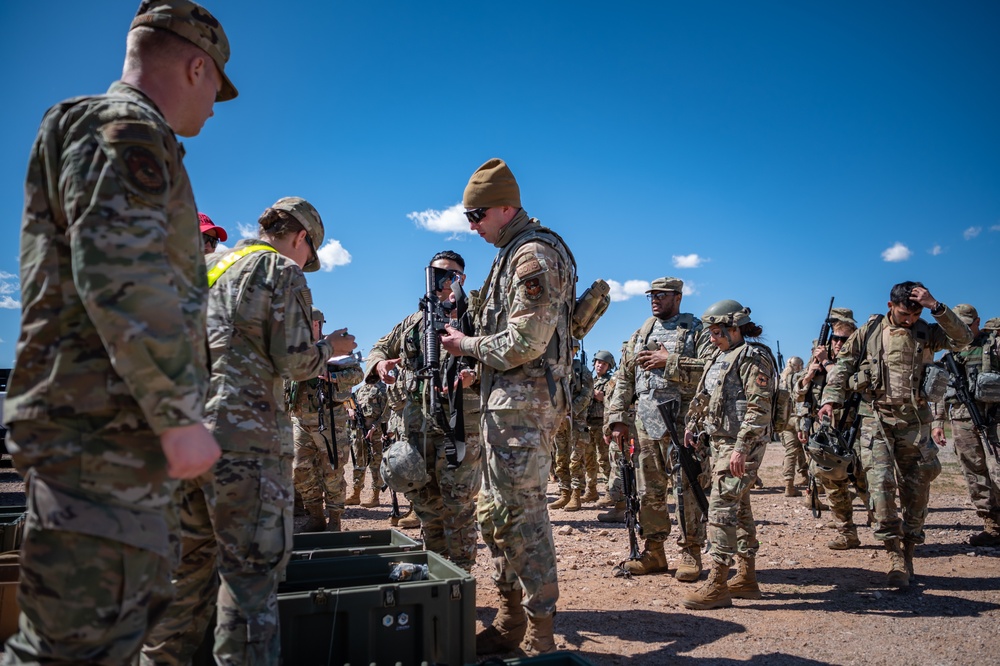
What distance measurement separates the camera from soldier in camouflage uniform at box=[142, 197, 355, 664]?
2729 millimetres

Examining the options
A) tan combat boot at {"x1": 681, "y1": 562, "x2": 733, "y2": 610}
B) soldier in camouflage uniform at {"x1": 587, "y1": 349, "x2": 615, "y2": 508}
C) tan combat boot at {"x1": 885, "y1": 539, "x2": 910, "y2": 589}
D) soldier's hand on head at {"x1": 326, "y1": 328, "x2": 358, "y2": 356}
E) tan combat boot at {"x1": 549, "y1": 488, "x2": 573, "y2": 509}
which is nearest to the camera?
soldier's hand on head at {"x1": 326, "y1": 328, "x2": 358, "y2": 356}

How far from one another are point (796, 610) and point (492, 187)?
173 inches

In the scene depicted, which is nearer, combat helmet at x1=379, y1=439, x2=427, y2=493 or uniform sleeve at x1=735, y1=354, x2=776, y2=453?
combat helmet at x1=379, y1=439, x2=427, y2=493

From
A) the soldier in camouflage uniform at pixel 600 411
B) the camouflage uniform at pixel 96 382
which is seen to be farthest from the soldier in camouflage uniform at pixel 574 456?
the camouflage uniform at pixel 96 382

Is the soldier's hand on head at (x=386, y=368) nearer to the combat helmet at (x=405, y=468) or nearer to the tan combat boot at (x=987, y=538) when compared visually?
the combat helmet at (x=405, y=468)

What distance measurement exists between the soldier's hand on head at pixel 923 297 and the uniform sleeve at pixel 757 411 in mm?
1779

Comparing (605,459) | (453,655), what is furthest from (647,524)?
(605,459)

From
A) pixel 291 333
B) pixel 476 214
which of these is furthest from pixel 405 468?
pixel 291 333

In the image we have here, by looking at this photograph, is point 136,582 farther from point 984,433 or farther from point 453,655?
point 984,433

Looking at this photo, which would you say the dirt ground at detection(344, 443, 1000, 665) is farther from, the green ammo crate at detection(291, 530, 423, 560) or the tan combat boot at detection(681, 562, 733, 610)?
the green ammo crate at detection(291, 530, 423, 560)

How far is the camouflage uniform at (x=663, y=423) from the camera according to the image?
661cm

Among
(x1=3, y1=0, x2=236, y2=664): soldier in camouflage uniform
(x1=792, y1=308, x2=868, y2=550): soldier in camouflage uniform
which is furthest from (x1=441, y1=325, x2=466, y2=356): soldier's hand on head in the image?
(x1=792, y1=308, x2=868, y2=550): soldier in camouflage uniform

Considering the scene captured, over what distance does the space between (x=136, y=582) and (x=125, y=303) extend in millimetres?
752

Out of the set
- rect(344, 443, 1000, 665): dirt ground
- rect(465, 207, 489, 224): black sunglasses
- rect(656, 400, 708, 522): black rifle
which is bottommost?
rect(344, 443, 1000, 665): dirt ground
